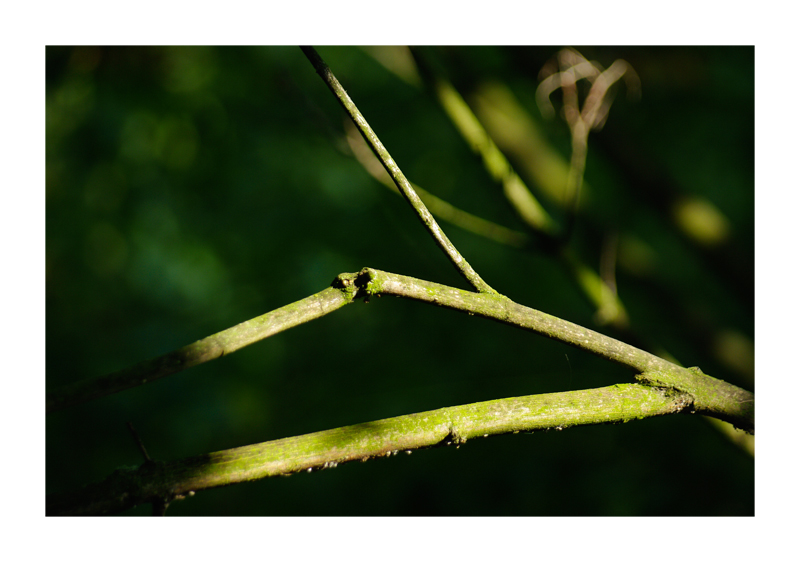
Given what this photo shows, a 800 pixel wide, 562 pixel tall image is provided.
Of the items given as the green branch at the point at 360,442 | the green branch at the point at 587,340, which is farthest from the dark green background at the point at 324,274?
the green branch at the point at 360,442

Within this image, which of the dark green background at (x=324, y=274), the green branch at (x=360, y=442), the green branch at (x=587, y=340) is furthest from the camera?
the dark green background at (x=324, y=274)

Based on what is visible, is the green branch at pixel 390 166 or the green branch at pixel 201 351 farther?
the green branch at pixel 390 166

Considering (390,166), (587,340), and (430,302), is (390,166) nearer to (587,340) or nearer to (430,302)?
(430,302)

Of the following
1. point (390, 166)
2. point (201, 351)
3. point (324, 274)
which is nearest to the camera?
point (201, 351)

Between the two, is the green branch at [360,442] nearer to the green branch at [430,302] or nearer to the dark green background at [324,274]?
the green branch at [430,302]

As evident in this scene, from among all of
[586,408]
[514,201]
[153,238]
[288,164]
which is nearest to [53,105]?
[153,238]

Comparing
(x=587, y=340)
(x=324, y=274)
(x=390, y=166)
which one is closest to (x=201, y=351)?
(x=390, y=166)
